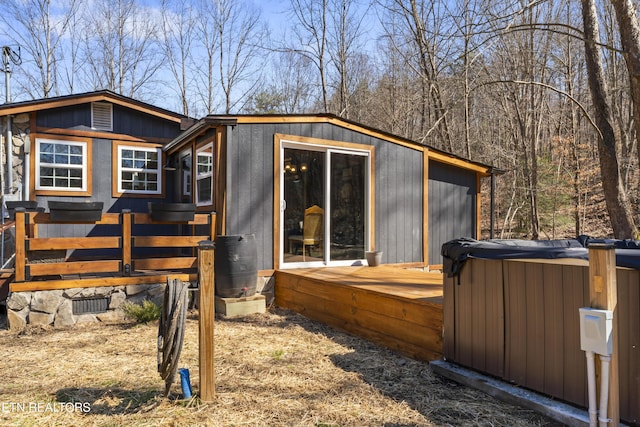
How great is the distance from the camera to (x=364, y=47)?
15.0 metres

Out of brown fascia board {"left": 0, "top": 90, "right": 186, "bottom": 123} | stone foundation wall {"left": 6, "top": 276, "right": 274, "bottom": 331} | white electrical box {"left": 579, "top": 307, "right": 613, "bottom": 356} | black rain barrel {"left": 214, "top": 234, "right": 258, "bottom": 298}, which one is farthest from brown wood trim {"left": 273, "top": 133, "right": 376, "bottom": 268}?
white electrical box {"left": 579, "top": 307, "right": 613, "bottom": 356}

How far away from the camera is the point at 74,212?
4535mm

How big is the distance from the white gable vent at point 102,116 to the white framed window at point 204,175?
2184 mm

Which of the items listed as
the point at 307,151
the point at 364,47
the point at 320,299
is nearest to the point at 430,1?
the point at 364,47

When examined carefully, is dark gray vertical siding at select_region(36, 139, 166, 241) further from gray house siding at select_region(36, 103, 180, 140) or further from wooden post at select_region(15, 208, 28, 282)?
wooden post at select_region(15, 208, 28, 282)

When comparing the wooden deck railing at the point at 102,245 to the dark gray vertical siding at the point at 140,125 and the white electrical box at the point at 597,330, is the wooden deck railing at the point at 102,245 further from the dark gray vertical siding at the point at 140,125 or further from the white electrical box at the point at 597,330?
the white electrical box at the point at 597,330

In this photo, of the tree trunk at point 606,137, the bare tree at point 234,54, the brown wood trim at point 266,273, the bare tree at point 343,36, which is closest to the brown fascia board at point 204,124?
the brown wood trim at point 266,273

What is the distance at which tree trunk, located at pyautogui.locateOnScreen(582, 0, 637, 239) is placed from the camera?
5996 millimetres

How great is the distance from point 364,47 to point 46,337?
13620mm

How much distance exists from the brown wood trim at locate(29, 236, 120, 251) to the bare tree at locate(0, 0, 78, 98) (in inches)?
513

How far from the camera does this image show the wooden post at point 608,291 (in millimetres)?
1900

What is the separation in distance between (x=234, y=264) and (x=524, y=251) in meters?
3.24

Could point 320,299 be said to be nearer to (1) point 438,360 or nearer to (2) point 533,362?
(1) point 438,360

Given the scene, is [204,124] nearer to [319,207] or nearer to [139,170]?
[319,207]
